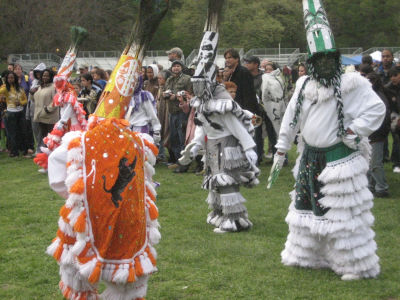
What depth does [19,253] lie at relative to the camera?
6973mm

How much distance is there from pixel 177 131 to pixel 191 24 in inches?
1749

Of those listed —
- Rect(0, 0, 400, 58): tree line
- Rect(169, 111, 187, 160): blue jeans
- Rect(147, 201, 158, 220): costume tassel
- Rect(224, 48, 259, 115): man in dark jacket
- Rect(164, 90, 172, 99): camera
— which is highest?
Rect(0, 0, 400, 58): tree line

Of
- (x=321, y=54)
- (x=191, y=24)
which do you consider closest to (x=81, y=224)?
(x=321, y=54)

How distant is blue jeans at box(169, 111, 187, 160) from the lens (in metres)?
12.6

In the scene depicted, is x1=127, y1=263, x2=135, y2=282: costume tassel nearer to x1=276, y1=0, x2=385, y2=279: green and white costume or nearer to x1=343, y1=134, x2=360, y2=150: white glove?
x1=276, y1=0, x2=385, y2=279: green and white costume

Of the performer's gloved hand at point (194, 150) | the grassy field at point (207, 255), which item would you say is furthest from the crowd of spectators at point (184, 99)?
the performer's gloved hand at point (194, 150)

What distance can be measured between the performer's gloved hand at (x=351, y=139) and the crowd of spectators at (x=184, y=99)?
12.2 feet

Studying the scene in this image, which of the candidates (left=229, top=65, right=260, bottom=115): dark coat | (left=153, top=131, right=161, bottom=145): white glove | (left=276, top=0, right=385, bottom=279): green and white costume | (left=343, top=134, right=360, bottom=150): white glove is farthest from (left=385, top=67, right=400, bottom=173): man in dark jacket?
(left=343, top=134, right=360, bottom=150): white glove

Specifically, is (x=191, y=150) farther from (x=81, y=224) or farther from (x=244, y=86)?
(x=81, y=224)

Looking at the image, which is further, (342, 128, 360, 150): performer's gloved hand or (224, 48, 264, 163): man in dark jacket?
(224, 48, 264, 163): man in dark jacket

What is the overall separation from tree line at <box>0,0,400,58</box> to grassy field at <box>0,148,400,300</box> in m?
39.6

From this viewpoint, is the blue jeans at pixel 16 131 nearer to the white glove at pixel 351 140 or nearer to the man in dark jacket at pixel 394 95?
the man in dark jacket at pixel 394 95

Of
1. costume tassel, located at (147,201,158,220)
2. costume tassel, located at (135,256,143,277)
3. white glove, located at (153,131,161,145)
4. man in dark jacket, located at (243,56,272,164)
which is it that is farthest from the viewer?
man in dark jacket, located at (243,56,272,164)

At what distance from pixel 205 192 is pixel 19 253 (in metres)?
4.05
